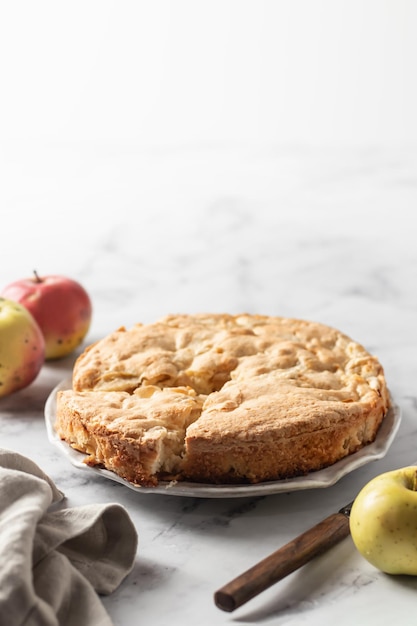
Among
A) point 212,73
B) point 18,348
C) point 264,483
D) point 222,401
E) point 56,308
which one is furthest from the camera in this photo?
point 212,73

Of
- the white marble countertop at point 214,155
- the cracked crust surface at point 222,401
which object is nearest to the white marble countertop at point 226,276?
the white marble countertop at point 214,155

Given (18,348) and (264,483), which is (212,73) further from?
(264,483)

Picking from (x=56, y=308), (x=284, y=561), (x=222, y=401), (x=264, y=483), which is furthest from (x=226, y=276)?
(x=284, y=561)

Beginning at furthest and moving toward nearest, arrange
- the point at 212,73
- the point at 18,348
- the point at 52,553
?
the point at 212,73, the point at 18,348, the point at 52,553

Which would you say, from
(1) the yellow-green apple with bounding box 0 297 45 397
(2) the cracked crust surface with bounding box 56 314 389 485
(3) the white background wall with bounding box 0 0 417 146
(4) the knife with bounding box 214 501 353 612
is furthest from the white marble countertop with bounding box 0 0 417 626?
(4) the knife with bounding box 214 501 353 612

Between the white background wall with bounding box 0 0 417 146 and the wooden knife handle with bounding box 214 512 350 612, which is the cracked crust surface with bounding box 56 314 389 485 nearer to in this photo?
the wooden knife handle with bounding box 214 512 350 612

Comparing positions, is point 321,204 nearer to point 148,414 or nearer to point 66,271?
point 66,271
